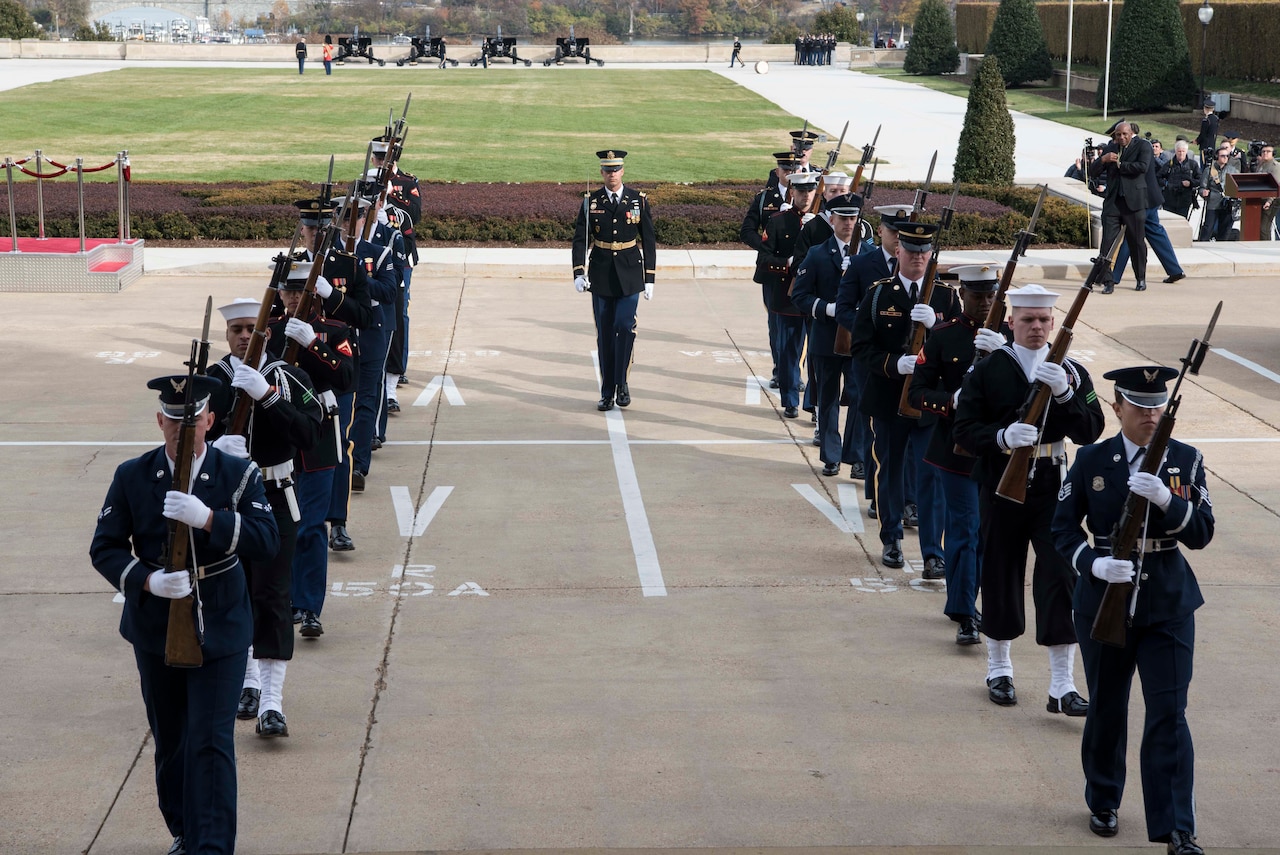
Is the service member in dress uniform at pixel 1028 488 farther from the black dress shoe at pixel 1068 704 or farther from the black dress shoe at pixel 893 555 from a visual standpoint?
the black dress shoe at pixel 893 555

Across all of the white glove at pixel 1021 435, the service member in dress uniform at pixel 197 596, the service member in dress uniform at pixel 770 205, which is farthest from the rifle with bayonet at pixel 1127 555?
the service member in dress uniform at pixel 770 205

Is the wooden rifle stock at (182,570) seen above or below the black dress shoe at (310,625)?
above

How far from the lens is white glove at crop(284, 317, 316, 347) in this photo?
7543 millimetres

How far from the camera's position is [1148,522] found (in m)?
5.68

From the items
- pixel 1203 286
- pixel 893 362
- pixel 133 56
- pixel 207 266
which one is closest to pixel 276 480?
pixel 893 362

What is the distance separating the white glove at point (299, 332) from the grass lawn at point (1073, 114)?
31828 mm

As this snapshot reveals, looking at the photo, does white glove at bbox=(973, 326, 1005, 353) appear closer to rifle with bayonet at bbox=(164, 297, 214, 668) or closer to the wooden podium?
rifle with bayonet at bbox=(164, 297, 214, 668)

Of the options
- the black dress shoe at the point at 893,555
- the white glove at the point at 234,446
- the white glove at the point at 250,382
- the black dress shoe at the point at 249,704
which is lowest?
the black dress shoe at the point at 249,704

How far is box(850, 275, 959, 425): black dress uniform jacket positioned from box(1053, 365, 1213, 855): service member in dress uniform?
338 cm

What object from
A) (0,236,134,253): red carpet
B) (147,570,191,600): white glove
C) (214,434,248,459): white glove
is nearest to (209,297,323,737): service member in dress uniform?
(214,434,248,459): white glove

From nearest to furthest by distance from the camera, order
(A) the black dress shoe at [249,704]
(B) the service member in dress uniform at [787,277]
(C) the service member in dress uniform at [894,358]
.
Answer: (A) the black dress shoe at [249,704], (C) the service member in dress uniform at [894,358], (B) the service member in dress uniform at [787,277]

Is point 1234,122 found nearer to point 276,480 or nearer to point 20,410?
point 20,410

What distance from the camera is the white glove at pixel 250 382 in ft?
21.2

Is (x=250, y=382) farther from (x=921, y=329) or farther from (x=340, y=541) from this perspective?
(x=921, y=329)
